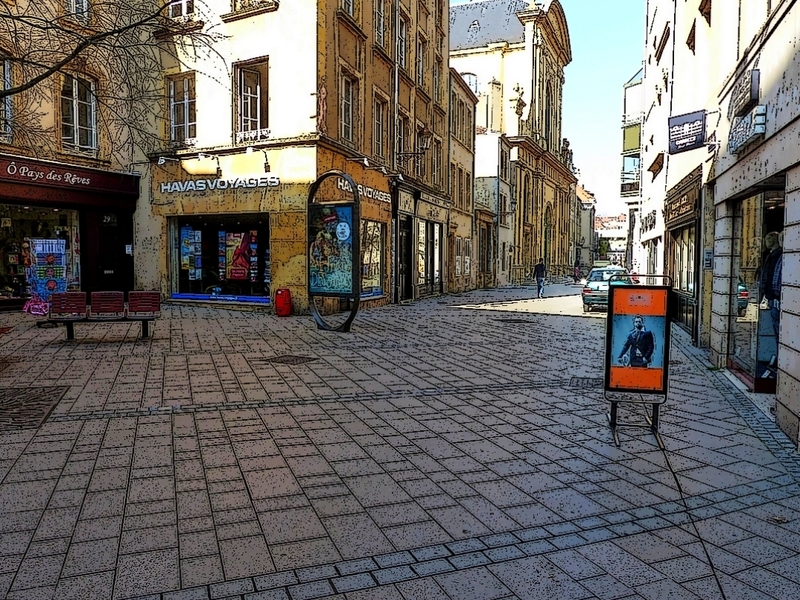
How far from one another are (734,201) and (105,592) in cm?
895

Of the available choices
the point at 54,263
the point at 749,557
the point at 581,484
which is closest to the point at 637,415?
the point at 581,484

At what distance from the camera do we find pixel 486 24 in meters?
55.3

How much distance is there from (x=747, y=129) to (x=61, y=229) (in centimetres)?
1650

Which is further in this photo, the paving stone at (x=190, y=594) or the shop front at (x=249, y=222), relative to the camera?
the shop front at (x=249, y=222)

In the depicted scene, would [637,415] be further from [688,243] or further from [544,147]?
[544,147]

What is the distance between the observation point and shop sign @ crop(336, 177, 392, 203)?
17.7 m

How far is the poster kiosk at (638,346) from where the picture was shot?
5.91 m

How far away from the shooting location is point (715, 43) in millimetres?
10562

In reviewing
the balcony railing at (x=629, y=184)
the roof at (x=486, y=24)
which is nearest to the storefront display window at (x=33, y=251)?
the balcony railing at (x=629, y=184)

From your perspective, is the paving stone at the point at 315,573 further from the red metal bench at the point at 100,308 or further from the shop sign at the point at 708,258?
the shop sign at the point at 708,258

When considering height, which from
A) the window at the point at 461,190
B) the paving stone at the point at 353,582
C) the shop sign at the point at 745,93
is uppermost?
the window at the point at 461,190

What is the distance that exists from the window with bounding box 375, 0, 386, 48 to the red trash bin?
29.8 feet

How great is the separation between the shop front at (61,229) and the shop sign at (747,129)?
13.9 meters

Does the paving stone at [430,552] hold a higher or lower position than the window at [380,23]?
lower
